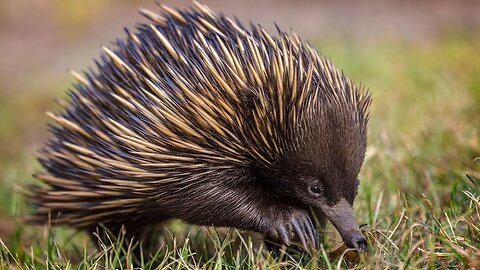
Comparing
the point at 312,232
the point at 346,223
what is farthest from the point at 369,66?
the point at 346,223

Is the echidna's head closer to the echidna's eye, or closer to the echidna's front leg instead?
the echidna's eye

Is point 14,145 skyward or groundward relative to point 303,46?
groundward

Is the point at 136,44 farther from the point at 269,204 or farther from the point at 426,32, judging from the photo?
the point at 426,32

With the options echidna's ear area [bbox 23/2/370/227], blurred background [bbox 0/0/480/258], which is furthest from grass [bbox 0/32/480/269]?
echidna's ear area [bbox 23/2/370/227]

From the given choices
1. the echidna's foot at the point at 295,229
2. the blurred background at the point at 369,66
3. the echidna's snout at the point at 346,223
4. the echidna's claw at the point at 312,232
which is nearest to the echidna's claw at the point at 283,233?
the echidna's foot at the point at 295,229

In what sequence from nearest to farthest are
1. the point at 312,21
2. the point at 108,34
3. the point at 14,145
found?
1. the point at 14,145
2. the point at 312,21
3. the point at 108,34

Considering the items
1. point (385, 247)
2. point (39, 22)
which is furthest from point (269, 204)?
point (39, 22)
